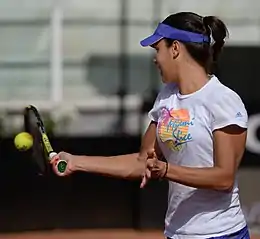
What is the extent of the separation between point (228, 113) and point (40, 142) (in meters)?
0.96

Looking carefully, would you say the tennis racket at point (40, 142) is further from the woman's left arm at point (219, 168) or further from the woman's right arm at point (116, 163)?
the woman's left arm at point (219, 168)

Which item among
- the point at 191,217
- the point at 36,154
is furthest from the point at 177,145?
the point at 36,154

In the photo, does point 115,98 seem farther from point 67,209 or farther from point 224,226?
point 224,226

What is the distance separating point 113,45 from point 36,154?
226 inches

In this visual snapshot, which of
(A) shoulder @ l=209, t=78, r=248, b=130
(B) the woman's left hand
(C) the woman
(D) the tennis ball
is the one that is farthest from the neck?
(D) the tennis ball

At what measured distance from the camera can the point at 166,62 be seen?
350 centimetres

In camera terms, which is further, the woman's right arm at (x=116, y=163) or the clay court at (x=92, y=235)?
the clay court at (x=92, y=235)

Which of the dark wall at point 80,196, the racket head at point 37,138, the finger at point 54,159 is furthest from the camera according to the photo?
the dark wall at point 80,196

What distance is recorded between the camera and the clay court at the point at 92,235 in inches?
318

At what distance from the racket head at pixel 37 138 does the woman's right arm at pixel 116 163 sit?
0.21 m

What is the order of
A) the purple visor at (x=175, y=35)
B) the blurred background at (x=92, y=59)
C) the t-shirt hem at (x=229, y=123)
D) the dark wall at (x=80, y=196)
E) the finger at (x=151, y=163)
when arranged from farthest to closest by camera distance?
1. the blurred background at (x=92, y=59)
2. the dark wall at (x=80, y=196)
3. the purple visor at (x=175, y=35)
4. the t-shirt hem at (x=229, y=123)
5. the finger at (x=151, y=163)

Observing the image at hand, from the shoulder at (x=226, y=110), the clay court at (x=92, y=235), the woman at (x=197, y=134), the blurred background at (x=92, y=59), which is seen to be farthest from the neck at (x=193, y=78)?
the blurred background at (x=92, y=59)

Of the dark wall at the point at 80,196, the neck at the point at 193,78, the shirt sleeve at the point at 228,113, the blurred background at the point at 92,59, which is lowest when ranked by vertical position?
the dark wall at the point at 80,196

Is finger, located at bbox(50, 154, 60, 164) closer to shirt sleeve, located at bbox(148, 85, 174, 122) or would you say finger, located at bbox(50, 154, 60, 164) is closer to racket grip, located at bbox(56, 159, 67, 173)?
racket grip, located at bbox(56, 159, 67, 173)
